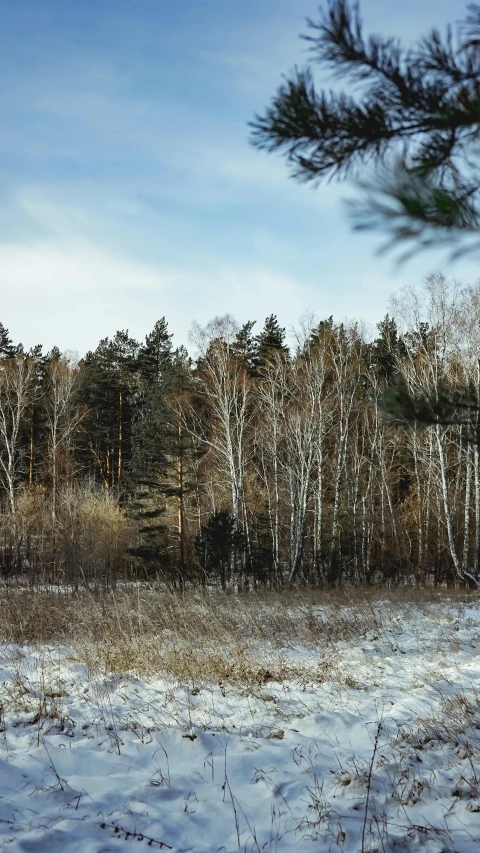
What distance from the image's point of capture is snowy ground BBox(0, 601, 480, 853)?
120 inches

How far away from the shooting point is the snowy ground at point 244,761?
3057mm

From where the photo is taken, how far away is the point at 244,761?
13.0 ft

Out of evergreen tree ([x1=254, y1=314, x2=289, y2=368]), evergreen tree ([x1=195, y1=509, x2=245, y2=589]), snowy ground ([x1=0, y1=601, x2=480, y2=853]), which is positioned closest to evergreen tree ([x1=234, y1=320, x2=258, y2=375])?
evergreen tree ([x1=254, y1=314, x2=289, y2=368])

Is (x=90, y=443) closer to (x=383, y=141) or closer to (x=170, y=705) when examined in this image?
(x=170, y=705)

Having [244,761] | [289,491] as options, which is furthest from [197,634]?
[289,491]

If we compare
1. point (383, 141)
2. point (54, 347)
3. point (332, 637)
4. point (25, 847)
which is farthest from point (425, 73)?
point (54, 347)

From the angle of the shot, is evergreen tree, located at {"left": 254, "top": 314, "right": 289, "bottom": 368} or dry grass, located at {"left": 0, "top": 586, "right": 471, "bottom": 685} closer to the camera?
dry grass, located at {"left": 0, "top": 586, "right": 471, "bottom": 685}

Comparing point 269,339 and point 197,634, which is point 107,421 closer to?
point 269,339

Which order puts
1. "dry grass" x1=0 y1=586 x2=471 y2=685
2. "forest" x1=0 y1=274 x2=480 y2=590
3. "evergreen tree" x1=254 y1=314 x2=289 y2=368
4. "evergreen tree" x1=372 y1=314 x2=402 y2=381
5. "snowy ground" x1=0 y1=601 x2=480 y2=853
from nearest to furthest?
"snowy ground" x1=0 y1=601 x2=480 y2=853
"dry grass" x1=0 y1=586 x2=471 y2=685
"forest" x1=0 y1=274 x2=480 y2=590
"evergreen tree" x1=372 y1=314 x2=402 y2=381
"evergreen tree" x1=254 y1=314 x2=289 y2=368

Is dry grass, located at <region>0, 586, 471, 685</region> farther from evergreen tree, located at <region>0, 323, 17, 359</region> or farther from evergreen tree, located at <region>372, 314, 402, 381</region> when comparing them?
evergreen tree, located at <region>0, 323, 17, 359</region>

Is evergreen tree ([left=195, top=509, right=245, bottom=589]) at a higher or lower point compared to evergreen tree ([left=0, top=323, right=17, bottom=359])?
lower

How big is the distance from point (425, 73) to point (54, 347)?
4880 cm

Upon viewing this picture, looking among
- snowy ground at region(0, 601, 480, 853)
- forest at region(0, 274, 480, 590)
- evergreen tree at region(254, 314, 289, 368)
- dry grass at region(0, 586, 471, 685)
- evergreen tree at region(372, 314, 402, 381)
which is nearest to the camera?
snowy ground at region(0, 601, 480, 853)

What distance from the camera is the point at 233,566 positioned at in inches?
801
